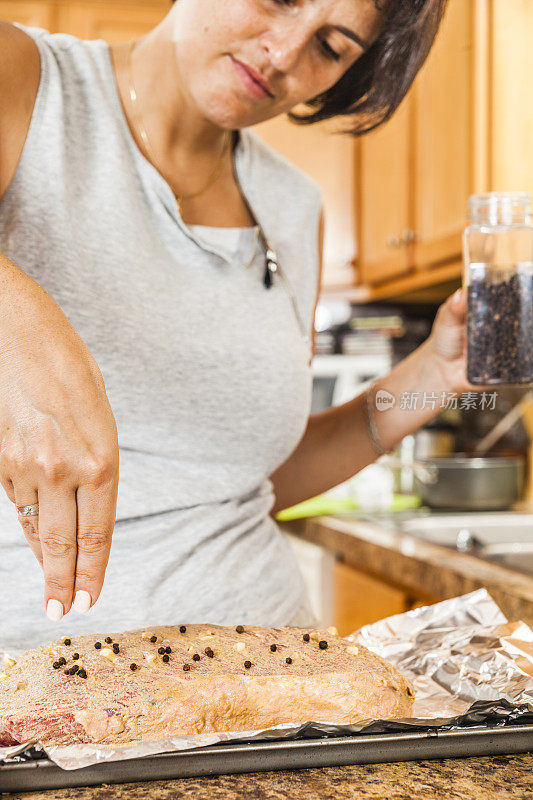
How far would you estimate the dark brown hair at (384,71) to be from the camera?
945mm

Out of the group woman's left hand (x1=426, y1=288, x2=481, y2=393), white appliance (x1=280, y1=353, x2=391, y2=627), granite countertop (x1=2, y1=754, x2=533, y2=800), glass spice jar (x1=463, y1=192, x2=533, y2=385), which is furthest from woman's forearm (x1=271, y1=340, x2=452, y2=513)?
white appliance (x1=280, y1=353, x2=391, y2=627)

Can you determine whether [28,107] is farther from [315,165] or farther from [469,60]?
[315,165]

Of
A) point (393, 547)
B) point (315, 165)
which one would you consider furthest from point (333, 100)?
point (315, 165)

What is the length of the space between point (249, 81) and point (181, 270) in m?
0.20

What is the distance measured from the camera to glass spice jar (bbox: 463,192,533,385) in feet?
3.01

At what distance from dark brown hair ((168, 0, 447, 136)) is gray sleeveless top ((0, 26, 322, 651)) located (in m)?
0.24

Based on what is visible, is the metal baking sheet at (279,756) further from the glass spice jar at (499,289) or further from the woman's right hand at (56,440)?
the glass spice jar at (499,289)

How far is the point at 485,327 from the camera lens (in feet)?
3.03

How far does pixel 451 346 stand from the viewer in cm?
102

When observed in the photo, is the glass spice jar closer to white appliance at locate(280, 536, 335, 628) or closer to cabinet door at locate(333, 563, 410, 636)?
cabinet door at locate(333, 563, 410, 636)

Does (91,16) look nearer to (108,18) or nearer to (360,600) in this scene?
(108,18)

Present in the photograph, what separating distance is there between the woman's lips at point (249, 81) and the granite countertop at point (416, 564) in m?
0.84

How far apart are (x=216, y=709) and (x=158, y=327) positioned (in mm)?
395

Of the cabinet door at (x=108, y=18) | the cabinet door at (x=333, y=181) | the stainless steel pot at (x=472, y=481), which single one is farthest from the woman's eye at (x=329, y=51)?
the cabinet door at (x=108, y=18)
